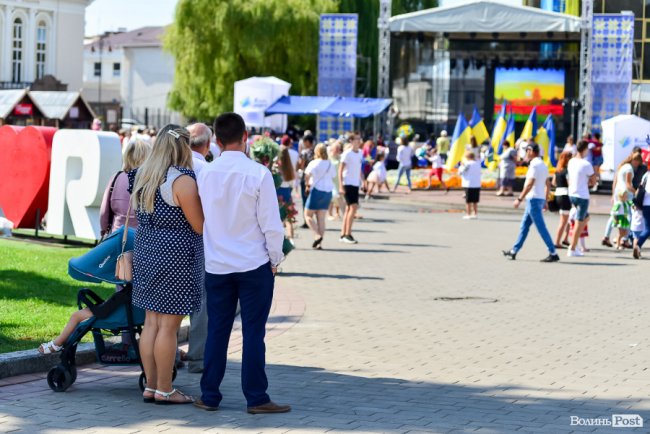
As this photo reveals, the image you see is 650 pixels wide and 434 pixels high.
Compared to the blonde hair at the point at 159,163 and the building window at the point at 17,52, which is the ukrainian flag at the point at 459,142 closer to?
the blonde hair at the point at 159,163

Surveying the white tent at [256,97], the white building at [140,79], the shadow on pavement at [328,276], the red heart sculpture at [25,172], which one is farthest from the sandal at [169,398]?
the white building at [140,79]

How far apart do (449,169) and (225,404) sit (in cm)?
3085

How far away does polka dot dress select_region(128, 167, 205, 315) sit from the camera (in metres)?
7.39

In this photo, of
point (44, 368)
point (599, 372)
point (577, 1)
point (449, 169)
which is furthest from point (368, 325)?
point (577, 1)

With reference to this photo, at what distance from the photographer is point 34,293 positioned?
12.0m

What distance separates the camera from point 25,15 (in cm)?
7881

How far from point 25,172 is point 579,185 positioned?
8420 millimetres

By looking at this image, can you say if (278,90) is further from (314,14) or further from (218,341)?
(218,341)

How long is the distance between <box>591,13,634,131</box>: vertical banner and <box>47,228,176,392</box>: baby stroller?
31413 mm

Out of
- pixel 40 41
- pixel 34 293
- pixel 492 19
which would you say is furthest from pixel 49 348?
pixel 40 41

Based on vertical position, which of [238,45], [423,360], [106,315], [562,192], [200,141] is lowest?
[423,360]

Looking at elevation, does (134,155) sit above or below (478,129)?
above

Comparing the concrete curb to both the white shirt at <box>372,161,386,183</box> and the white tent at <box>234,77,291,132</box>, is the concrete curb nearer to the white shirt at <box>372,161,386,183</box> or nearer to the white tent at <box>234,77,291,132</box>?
the white shirt at <box>372,161,386,183</box>

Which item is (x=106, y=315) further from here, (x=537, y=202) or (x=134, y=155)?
(x=537, y=202)
